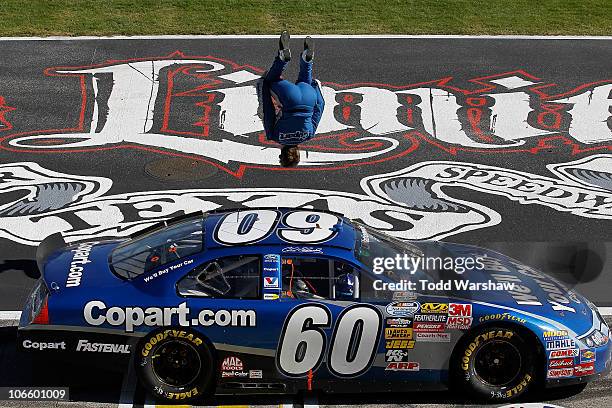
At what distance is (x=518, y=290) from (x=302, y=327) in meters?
1.88

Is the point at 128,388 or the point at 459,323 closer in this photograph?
the point at 459,323

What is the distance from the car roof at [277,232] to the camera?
27.5 ft

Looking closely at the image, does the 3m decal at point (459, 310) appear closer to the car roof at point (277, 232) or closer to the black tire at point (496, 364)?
the black tire at point (496, 364)

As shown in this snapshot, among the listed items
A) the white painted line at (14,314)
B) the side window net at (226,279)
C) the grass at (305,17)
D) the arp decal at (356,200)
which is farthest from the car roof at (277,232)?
the grass at (305,17)

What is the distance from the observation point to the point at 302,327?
26.7 ft

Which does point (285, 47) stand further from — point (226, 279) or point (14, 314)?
point (14, 314)

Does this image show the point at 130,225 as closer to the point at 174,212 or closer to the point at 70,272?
the point at 174,212

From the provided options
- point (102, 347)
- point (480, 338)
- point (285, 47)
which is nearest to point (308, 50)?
point (285, 47)

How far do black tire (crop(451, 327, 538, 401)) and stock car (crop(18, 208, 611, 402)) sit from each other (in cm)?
1

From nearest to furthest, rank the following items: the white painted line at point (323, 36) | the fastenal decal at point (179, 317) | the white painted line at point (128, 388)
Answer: the fastenal decal at point (179, 317) → the white painted line at point (128, 388) → the white painted line at point (323, 36)

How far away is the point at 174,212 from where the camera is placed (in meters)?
12.3

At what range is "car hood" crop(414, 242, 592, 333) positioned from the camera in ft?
27.3

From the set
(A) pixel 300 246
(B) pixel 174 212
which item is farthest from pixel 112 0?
(A) pixel 300 246

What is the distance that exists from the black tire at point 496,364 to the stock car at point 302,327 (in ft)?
0.04
